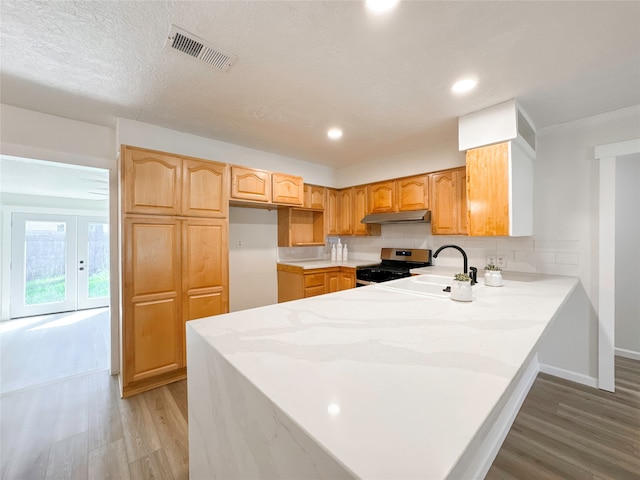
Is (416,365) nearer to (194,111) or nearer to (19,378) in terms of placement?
(194,111)

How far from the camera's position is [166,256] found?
95.3 inches

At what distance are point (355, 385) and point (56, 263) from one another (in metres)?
6.56

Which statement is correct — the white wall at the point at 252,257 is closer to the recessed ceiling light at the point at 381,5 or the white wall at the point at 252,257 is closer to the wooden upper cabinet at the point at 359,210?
the wooden upper cabinet at the point at 359,210

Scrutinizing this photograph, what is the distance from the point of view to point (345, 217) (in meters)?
4.09

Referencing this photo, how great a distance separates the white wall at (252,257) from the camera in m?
3.41

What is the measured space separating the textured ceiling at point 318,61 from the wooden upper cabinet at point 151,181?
0.36 m

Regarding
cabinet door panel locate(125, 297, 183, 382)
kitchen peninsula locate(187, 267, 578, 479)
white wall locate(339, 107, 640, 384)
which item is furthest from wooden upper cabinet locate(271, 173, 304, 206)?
white wall locate(339, 107, 640, 384)

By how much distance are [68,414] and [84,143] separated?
7.37ft

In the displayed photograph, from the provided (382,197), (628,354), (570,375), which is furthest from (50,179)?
(628,354)

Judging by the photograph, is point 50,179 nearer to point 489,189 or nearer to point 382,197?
point 382,197

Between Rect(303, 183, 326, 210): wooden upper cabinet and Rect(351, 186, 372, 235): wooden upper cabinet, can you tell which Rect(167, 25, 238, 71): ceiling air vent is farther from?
Rect(351, 186, 372, 235): wooden upper cabinet

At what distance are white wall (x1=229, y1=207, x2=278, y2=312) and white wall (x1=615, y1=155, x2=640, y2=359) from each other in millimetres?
3995

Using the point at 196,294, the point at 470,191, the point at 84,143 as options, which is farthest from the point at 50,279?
the point at 470,191

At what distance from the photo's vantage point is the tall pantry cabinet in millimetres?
2246
